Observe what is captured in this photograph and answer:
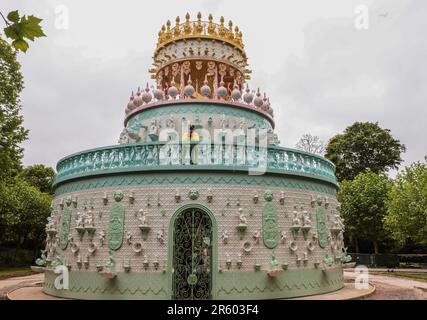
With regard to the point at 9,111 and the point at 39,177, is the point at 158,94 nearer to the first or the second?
the point at 9,111

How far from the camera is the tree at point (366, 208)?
3134 centimetres

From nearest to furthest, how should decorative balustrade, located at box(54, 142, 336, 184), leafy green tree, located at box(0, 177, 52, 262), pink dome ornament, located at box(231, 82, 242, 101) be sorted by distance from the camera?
decorative balustrade, located at box(54, 142, 336, 184) → pink dome ornament, located at box(231, 82, 242, 101) → leafy green tree, located at box(0, 177, 52, 262)

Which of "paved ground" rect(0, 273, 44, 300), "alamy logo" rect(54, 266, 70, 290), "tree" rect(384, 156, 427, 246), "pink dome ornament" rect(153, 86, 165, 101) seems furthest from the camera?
"tree" rect(384, 156, 427, 246)

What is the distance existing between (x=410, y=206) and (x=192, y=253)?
20.2 m

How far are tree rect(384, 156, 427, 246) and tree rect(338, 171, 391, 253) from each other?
3568mm

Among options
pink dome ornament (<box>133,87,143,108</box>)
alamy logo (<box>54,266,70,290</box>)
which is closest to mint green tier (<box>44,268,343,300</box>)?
alamy logo (<box>54,266,70,290</box>)

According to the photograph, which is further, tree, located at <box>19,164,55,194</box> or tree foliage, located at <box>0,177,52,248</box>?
tree, located at <box>19,164,55,194</box>

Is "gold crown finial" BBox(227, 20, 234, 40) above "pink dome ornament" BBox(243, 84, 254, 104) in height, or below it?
above

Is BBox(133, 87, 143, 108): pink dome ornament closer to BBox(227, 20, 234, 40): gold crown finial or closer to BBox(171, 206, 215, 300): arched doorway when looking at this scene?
BBox(227, 20, 234, 40): gold crown finial

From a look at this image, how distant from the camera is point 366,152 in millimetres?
41250

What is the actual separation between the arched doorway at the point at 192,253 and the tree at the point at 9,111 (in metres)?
12.6

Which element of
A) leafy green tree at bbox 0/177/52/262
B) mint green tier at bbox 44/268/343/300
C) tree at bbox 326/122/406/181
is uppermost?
tree at bbox 326/122/406/181

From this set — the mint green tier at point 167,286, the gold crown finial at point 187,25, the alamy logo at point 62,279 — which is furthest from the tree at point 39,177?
the mint green tier at point 167,286

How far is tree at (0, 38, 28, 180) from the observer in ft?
64.3
